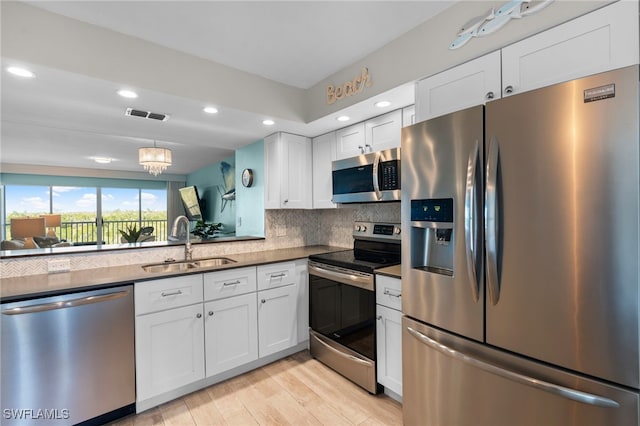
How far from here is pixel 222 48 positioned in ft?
6.38

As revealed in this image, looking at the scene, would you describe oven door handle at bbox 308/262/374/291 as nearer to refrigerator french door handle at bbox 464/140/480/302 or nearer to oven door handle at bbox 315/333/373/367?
oven door handle at bbox 315/333/373/367

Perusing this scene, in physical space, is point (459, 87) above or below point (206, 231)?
above

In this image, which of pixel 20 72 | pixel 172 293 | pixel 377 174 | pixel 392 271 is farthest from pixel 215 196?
pixel 392 271

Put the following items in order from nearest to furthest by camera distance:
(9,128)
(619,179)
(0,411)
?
(619,179) → (0,411) → (9,128)

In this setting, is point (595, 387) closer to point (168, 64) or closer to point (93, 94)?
point (168, 64)

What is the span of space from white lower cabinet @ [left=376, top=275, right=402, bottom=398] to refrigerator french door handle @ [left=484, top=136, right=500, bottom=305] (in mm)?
691

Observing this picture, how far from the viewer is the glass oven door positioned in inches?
82.4

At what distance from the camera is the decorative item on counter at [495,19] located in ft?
4.30

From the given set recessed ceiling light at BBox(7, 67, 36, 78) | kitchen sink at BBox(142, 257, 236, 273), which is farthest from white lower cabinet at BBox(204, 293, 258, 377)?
recessed ceiling light at BBox(7, 67, 36, 78)

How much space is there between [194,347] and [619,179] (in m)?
2.48

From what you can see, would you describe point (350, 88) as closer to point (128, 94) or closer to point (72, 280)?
point (128, 94)

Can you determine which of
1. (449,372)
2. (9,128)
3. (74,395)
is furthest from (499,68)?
(9,128)

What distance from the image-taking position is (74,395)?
169 centimetres

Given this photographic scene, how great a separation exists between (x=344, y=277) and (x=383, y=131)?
1233mm
